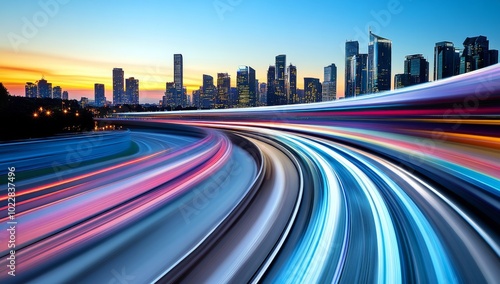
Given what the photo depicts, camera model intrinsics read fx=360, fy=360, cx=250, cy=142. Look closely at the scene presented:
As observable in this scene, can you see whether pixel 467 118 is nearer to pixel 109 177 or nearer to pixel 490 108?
pixel 490 108

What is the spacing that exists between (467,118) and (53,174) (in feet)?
37.8

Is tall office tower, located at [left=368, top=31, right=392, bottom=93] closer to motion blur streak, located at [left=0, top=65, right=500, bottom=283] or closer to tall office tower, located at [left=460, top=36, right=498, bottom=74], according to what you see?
tall office tower, located at [left=460, top=36, right=498, bottom=74]

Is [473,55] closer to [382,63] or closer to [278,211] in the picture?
[382,63]

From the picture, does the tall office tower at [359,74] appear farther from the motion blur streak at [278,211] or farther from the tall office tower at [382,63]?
the motion blur streak at [278,211]

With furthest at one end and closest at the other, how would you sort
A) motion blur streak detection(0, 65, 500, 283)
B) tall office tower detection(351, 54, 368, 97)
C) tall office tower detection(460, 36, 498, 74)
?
tall office tower detection(351, 54, 368, 97) → tall office tower detection(460, 36, 498, 74) → motion blur streak detection(0, 65, 500, 283)

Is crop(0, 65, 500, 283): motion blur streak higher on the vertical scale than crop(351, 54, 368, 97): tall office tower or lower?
lower

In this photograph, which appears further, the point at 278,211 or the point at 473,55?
the point at 473,55

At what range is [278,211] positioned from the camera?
702 centimetres

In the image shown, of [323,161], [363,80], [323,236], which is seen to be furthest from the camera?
[363,80]

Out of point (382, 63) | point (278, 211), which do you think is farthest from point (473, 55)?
point (278, 211)

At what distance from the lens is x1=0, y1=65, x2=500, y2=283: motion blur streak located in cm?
452

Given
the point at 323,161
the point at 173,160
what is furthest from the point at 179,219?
the point at 323,161

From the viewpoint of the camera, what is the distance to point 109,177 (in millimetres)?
8664

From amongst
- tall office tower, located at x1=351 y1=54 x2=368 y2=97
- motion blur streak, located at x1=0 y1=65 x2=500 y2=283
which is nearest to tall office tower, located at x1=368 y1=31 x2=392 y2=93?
Answer: tall office tower, located at x1=351 y1=54 x2=368 y2=97
